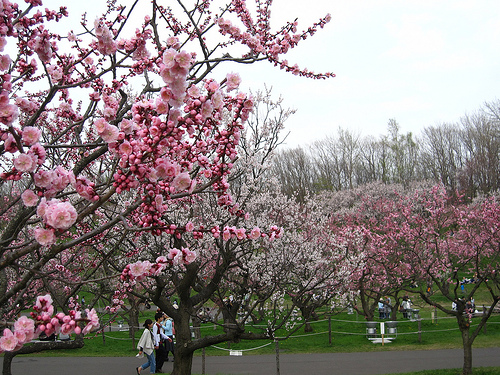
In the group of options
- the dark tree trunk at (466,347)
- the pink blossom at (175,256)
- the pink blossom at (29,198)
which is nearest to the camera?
the pink blossom at (29,198)

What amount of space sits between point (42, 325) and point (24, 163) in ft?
2.76

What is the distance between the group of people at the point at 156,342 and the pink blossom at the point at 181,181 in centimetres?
869

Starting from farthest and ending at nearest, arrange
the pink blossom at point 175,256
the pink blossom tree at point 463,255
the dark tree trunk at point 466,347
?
the pink blossom tree at point 463,255 → the dark tree trunk at point 466,347 → the pink blossom at point 175,256

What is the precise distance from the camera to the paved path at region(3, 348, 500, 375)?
10.9 meters

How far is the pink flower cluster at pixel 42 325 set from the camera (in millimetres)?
2019

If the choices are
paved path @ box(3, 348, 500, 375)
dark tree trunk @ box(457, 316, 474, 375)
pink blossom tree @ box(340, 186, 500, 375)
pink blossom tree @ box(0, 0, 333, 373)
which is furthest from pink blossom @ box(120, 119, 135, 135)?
paved path @ box(3, 348, 500, 375)

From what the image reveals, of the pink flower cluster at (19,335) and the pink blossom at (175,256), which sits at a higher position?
the pink blossom at (175,256)

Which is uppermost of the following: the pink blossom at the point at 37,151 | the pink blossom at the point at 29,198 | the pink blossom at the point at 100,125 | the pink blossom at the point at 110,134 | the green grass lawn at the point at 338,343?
the pink blossom at the point at 100,125

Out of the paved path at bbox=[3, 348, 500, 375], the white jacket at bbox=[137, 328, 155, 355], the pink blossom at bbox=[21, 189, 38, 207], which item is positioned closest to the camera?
the pink blossom at bbox=[21, 189, 38, 207]

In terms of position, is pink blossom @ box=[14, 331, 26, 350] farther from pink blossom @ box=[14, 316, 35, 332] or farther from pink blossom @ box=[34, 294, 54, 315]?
pink blossom @ box=[34, 294, 54, 315]

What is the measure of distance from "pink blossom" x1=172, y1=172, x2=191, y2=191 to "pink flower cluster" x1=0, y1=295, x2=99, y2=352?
87 centimetres

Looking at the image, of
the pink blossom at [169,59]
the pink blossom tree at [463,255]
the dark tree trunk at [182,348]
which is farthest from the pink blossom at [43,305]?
the pink blossom tree at [463,255]

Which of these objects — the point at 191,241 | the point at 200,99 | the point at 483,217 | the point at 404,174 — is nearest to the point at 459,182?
the point at 404,174

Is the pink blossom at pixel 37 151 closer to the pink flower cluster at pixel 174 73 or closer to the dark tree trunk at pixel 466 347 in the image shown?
the pink flower cluster at pixel 174 73
